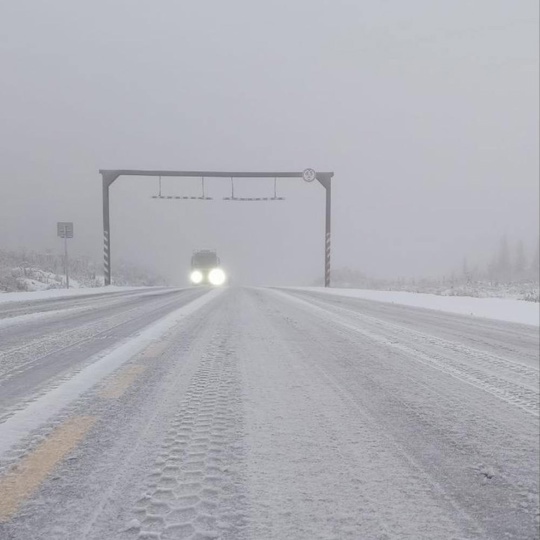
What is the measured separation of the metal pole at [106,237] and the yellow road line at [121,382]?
2243 centimetres

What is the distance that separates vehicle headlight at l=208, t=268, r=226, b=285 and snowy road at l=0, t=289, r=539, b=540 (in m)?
25.6

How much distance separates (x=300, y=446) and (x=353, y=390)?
97cm

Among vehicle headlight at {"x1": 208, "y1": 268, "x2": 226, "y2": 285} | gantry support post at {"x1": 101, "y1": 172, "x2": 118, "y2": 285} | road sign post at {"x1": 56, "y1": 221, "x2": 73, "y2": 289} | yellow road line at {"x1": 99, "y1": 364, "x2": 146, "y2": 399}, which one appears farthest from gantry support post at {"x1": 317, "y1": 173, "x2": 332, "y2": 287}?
yellow road line at {"x1": 99, "y1": 364, "x2": 146, "y2": 399}

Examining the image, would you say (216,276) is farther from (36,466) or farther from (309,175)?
(36,466)

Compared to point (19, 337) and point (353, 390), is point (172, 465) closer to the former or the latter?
point (353, 390)

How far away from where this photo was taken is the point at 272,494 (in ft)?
4.27

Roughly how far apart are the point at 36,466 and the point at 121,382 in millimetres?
1106

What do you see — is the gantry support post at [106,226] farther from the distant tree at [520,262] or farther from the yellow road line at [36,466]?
the distant tree at [520,262]

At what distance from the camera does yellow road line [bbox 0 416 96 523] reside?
116cm

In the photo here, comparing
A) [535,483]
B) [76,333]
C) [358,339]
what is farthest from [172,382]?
[358,339]

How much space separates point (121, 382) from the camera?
8.04 feet

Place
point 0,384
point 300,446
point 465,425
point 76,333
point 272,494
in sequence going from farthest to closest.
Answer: point 76,333
point 0,384
point 465,425
point 300,446
point 272,494

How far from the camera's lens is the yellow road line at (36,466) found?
116 cm

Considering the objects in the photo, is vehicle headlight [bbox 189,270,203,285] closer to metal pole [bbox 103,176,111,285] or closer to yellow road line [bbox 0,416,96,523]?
metal pole [bbox 103,176,111,285]
